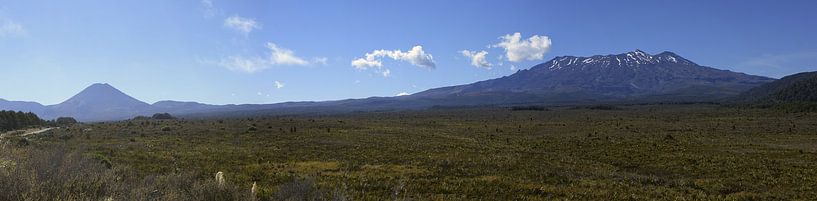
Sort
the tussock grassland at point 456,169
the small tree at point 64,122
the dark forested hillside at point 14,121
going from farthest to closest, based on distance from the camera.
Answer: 1. the small tree at point 64,122
2. the dark forested hillside at point 14,121
3. the tussock grassland at point 456,169

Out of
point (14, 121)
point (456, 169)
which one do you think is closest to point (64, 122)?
point (14, 121)

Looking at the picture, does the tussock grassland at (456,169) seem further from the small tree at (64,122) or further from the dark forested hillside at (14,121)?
the small tree at (64,122)

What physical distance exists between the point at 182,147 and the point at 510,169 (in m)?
19.9

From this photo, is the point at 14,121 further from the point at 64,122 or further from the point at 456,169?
the point at 456,169

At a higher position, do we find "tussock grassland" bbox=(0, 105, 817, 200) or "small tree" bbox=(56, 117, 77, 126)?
"small tree" bbox=(56, 117, 77, 126)

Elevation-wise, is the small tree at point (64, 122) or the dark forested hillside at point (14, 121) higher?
the dark forested hillside at point (14, 121)

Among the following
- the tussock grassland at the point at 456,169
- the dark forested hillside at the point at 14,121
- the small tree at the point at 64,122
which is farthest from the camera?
the small tree at the point at 64,122

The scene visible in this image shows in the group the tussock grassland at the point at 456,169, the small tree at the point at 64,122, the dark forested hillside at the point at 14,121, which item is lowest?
the tussock grassland at the point at 456,169

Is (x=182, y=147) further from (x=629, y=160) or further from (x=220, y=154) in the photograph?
(x=629, y=160)

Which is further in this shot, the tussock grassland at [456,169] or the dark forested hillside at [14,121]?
the dark forested hillside at [14,121]

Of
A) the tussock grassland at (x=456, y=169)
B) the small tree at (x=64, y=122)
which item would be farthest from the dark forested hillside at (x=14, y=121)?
the tussock grassland at (x=456, y=169)

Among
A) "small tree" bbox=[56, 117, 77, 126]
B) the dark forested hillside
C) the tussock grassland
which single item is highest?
the dark forested hillside

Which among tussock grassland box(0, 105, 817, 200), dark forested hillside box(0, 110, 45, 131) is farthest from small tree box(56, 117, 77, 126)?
tussock grassland box(0, 105, 817, 200)

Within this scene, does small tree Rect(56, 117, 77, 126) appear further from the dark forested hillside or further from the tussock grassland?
the tussock grassland
